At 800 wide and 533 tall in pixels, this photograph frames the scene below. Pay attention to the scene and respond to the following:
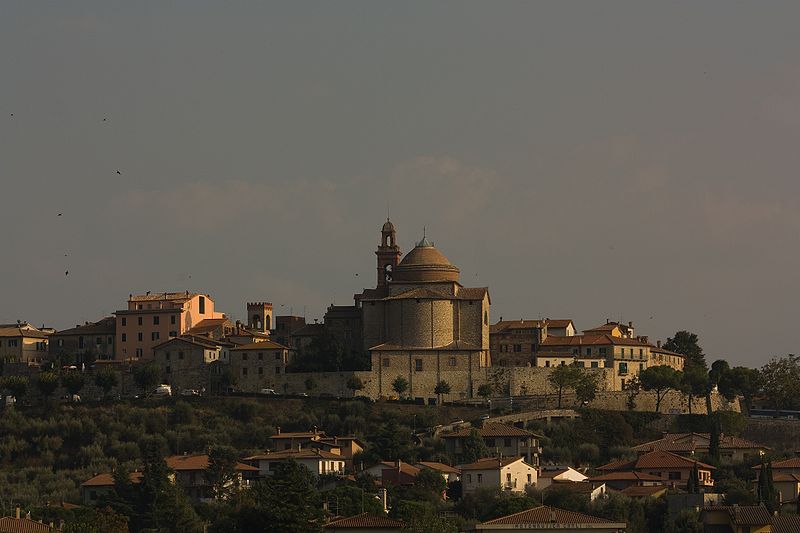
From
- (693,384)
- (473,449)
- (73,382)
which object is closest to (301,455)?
(473,449)

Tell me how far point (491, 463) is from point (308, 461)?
921 centimetres

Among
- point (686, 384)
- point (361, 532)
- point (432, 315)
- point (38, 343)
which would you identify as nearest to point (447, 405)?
point (432, 315)

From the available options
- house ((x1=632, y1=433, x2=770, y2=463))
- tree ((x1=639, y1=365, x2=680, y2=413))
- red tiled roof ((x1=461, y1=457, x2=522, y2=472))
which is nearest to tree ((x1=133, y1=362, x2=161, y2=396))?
red tiled roof ((x1=461, y1=457, x2=522, y2=472))

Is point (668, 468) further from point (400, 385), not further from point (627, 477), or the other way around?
point (400, 385)

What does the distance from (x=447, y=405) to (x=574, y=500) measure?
2680 cm

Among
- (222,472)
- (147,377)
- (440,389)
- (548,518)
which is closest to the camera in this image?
(548,518)

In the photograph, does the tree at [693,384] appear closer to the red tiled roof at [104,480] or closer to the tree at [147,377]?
the tree at [147,377]

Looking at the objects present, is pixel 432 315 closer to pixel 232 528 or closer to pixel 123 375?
pixel 123 375

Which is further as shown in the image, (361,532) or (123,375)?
(123,375)

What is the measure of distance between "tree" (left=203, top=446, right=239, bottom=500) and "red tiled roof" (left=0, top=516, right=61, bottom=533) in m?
16.7

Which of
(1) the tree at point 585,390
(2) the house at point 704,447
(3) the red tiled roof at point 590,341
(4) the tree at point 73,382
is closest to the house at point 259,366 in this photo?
(4) the tree at point 73,382

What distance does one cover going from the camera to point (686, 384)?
352ft

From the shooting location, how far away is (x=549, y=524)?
67.2 meters

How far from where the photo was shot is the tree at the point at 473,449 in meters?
94.6
